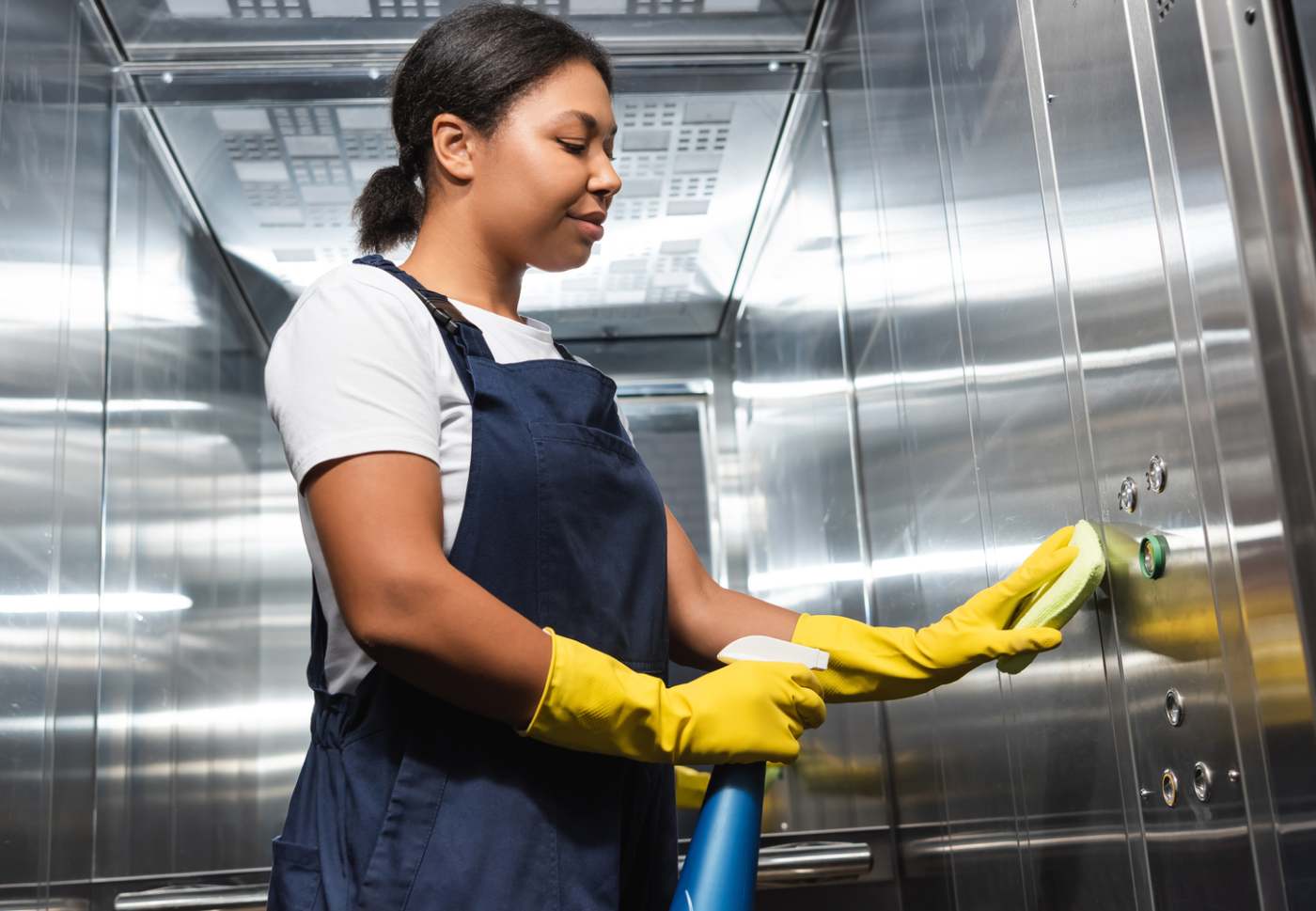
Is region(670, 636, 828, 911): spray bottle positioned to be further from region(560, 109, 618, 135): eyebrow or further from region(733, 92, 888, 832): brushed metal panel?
region(733, 92, 888, 832): brushed metal panel

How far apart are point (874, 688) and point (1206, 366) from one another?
0.55 meters

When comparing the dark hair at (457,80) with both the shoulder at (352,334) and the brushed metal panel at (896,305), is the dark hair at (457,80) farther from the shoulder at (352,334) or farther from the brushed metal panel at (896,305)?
the brushed metal panel at (896,305)

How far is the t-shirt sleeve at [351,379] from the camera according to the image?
1092mm

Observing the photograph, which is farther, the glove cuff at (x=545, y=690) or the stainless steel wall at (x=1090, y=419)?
the glove cuff at (x=545, y=690)

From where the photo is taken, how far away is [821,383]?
7.82 feet

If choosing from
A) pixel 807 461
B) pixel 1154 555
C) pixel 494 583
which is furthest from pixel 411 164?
pixel 807 461

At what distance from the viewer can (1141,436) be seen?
3.64ft

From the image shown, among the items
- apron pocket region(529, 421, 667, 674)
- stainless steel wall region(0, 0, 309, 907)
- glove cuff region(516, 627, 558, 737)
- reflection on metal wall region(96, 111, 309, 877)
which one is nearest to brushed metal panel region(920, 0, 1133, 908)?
apron pocket region(529, 421, 667, 674)

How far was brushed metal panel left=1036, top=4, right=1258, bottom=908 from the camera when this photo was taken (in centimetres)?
102

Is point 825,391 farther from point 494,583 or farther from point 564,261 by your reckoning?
point 494,583

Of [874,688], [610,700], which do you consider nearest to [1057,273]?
[874,688]

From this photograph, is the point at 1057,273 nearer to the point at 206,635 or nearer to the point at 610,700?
the point at 610,700

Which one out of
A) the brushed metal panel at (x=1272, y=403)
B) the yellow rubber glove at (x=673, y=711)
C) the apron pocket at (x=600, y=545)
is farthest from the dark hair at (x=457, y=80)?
the brushed metal panel at (x=1272, y=403)

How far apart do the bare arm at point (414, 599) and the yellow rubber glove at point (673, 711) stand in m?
0.02
